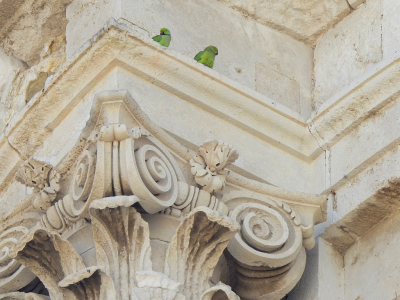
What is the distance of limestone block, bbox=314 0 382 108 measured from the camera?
581 cm

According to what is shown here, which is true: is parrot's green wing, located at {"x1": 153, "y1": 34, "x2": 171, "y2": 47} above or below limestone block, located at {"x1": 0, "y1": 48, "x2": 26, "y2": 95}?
below

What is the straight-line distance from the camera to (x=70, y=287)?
474 cm

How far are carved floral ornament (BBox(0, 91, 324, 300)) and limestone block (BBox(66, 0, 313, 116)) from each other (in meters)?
0.76

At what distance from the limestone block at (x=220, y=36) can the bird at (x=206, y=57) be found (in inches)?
4.7

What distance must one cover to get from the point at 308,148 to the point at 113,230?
4.03 ft

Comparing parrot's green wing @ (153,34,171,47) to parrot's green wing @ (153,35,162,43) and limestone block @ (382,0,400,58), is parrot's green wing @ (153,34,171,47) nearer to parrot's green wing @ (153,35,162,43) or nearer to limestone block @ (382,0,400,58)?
parrot's green wing @ (153,35,162,43)

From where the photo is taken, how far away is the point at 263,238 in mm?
5078

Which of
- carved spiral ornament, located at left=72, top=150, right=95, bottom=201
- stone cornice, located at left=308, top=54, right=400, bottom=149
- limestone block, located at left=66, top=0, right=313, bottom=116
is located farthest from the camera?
limestone block, located at left=66, top=0, right=313, bottom=116

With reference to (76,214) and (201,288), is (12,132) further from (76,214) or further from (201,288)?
(201,288)

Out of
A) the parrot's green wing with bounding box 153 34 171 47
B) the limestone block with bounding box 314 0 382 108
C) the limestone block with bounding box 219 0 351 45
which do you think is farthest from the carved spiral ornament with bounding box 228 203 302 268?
the limestone block with bounding box 219 0 351 45

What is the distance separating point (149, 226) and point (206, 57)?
0.98 m

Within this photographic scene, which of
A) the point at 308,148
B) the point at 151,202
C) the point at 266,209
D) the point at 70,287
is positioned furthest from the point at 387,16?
the point at 70,287

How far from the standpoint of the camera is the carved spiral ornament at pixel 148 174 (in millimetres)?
4723

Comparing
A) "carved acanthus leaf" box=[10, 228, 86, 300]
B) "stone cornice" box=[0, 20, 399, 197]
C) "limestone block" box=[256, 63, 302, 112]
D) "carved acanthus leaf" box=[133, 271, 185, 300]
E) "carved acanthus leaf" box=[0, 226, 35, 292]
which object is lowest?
"carved acanthus leaf" box=[133, 271, 185, 300]
